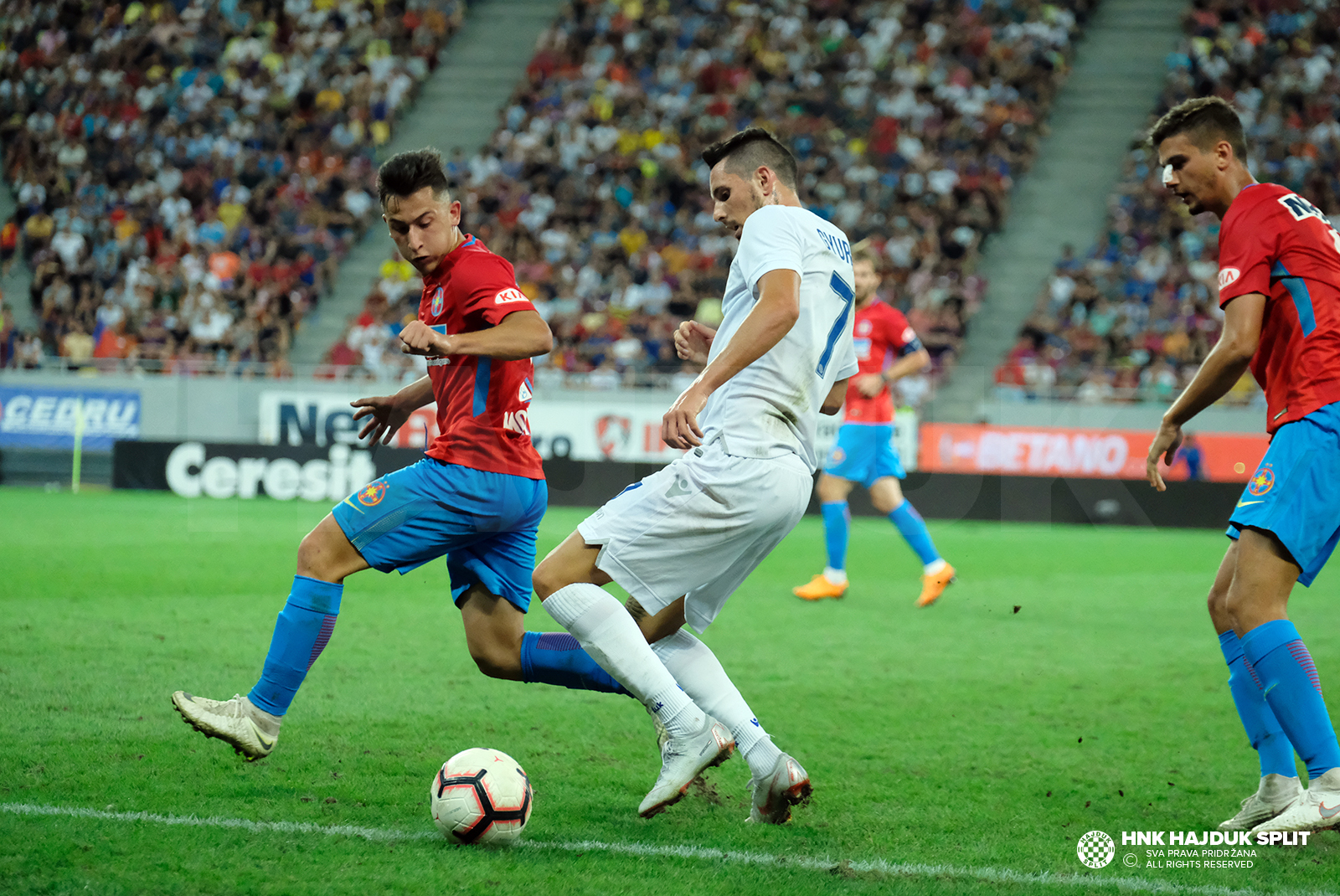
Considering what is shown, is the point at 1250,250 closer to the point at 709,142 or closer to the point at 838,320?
the point at 838,320

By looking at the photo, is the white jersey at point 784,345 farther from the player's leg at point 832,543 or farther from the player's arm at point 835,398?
the player's leg at point 832,543

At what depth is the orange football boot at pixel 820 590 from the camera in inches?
359

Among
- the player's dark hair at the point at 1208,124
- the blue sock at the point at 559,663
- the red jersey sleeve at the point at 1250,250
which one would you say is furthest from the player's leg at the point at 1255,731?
the blue sock at the point at 559,663

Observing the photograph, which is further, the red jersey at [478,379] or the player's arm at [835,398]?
the player's arm at [835,398]

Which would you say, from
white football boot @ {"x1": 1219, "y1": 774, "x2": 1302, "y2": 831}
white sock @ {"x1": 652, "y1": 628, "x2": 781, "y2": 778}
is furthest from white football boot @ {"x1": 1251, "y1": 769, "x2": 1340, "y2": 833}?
white sock @ {"x1": 652, "y1": 628, "x2": 781, "y2": 778}

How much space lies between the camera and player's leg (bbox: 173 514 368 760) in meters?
3.93

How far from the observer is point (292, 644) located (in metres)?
3.97

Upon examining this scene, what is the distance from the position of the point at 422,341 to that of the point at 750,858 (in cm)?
177

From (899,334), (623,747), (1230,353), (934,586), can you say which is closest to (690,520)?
(623,747)

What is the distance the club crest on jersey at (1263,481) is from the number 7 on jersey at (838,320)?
4.33 feet

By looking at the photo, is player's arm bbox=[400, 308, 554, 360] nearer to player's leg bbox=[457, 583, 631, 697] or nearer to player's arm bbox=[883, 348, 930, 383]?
player's leg bbox=[457, 583, 631, 697]

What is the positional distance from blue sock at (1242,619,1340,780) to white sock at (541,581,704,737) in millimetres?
1729

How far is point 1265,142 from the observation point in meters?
21.3

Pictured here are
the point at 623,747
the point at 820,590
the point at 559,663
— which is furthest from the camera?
the point at 820,590
